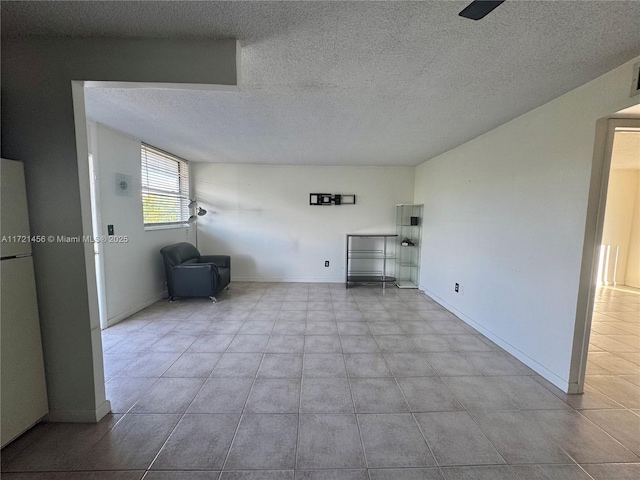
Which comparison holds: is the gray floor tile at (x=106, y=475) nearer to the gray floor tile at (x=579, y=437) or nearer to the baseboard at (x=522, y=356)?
the gray floor tile at (x=579, y=437)

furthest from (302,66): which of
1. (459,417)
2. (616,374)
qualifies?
(616,374)

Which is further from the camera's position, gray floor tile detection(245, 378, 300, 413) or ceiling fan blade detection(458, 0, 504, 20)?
gray floor tile detection(245, 378, 300, 413)

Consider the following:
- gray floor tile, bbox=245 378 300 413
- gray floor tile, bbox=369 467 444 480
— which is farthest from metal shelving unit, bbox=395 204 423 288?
gray floor tile, bbox=369 467 444 480

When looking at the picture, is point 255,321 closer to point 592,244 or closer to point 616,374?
point 592,244

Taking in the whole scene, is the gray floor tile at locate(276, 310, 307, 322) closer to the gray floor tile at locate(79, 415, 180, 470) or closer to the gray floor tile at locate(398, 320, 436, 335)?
the gray floor tile at locate(398, 320, 436, 335)

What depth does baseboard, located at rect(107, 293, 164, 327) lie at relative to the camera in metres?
3.09

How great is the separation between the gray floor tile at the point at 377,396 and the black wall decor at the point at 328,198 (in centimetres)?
355

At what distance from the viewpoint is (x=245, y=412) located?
1730 mm

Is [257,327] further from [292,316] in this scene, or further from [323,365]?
[323,365]

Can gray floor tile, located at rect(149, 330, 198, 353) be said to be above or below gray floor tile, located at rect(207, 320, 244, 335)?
below

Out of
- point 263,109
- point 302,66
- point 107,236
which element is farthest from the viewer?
point 107,236

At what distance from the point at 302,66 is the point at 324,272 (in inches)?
158

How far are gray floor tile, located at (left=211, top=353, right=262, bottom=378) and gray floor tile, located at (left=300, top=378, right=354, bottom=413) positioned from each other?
501 millimetres

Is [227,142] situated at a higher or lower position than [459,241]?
higher
